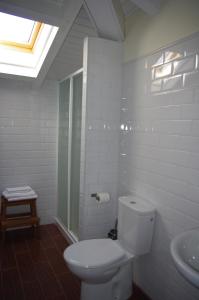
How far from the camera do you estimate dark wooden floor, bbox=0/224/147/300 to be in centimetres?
190

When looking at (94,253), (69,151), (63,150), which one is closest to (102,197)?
(94,253)

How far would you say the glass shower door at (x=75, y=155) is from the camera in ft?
8.27

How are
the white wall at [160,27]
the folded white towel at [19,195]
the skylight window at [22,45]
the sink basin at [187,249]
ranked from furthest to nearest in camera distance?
1. the folded white towel at [19,195]
2. the skylight window at [22,45]
3. the white wall at [160,27]
4. the sink basin at [187,249]

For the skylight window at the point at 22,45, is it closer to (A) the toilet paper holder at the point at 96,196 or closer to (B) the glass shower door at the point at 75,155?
(B) the glass shower door at the point at 75,155

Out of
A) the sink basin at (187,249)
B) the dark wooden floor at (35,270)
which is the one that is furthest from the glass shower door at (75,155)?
the sink basin at (187,249)

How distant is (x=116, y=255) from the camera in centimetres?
162

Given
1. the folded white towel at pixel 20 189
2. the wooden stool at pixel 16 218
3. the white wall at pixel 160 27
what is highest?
the white wall at pixel 160 27

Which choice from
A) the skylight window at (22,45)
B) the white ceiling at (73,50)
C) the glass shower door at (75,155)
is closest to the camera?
the white ceiling at (73,50)

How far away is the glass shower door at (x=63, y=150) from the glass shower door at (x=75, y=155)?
0.67ft

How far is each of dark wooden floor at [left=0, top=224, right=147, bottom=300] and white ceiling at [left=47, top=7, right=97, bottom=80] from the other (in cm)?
212

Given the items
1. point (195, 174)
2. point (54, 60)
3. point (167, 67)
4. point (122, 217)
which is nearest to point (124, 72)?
point (167, 67)

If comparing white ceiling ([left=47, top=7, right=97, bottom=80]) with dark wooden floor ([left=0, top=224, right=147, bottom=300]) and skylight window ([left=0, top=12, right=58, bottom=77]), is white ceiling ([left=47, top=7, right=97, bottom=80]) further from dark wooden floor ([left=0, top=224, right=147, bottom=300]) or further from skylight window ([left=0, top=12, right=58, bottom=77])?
dark wooden floor ([left=0, top=224, right=147, bottom=300])

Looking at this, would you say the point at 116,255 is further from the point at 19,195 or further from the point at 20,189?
the point at 20,189

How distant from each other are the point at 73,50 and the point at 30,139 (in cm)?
133
